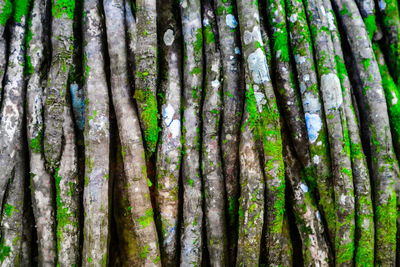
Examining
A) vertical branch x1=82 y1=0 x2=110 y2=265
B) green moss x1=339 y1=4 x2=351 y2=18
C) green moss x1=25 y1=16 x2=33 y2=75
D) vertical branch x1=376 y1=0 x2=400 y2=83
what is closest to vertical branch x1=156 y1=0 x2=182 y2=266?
vertical branch x1=82 y1=0 x2=110 y2=265

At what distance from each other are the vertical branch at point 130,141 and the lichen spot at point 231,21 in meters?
0.69

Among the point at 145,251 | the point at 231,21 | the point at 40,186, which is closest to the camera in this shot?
the point at 145,251

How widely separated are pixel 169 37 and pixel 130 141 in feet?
2.53

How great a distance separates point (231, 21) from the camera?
226 cm

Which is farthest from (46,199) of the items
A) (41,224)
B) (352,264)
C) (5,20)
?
(352,264)

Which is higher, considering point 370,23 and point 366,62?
point 370,23

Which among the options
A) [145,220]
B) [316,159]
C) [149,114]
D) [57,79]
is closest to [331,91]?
[316,159]

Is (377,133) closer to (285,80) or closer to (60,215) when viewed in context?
(285,80)

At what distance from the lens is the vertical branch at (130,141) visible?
1950 mm

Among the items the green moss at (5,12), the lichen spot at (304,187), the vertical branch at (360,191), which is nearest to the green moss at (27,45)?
the green moss at (5,12)

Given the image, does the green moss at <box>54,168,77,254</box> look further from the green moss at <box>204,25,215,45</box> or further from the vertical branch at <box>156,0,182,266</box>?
the green moss at <box>204,25,215,45</box>

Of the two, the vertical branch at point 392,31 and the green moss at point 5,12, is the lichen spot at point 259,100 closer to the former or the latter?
the vertical branch at point 392,31

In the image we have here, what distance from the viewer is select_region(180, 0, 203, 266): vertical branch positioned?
2064 millimetres

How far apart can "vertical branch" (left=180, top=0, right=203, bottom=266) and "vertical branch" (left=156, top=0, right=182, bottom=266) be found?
1.9 inches
